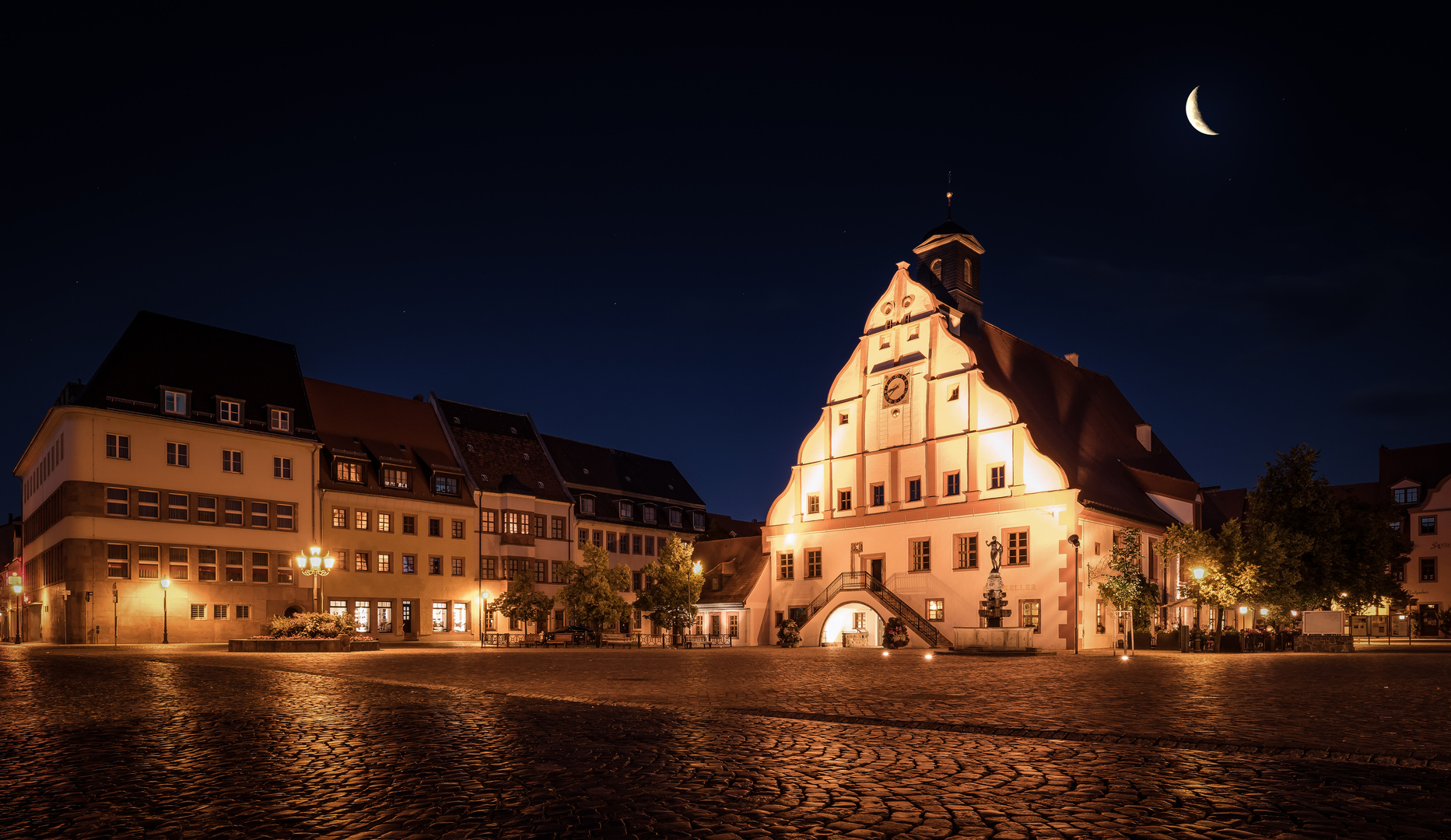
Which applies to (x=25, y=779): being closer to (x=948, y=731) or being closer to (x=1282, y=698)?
(x=948, y=731)

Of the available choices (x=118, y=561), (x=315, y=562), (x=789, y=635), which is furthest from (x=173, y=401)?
(x=789, y=635)

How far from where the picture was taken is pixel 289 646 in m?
37.9

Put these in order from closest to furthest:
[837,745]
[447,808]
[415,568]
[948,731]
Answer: [447,808] < [837,745] < [948,731] < [415,568]

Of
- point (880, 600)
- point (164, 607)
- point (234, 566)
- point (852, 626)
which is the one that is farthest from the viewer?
point (234, 566)

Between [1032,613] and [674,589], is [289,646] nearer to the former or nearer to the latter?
[674,589]

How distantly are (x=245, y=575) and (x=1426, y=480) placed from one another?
77.7 meters

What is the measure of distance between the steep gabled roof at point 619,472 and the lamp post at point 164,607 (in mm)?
27486

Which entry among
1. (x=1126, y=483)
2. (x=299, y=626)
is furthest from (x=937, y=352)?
(x=299, y=626)

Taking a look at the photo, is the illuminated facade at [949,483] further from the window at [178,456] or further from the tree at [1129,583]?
the window at [178,456]

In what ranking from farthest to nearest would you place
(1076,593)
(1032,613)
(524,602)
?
(524,602), (1032,613), (1076,593)

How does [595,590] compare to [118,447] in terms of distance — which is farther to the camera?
[595,590]

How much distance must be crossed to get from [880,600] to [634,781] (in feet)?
137

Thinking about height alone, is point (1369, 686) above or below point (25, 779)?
below

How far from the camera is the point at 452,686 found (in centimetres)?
1962
